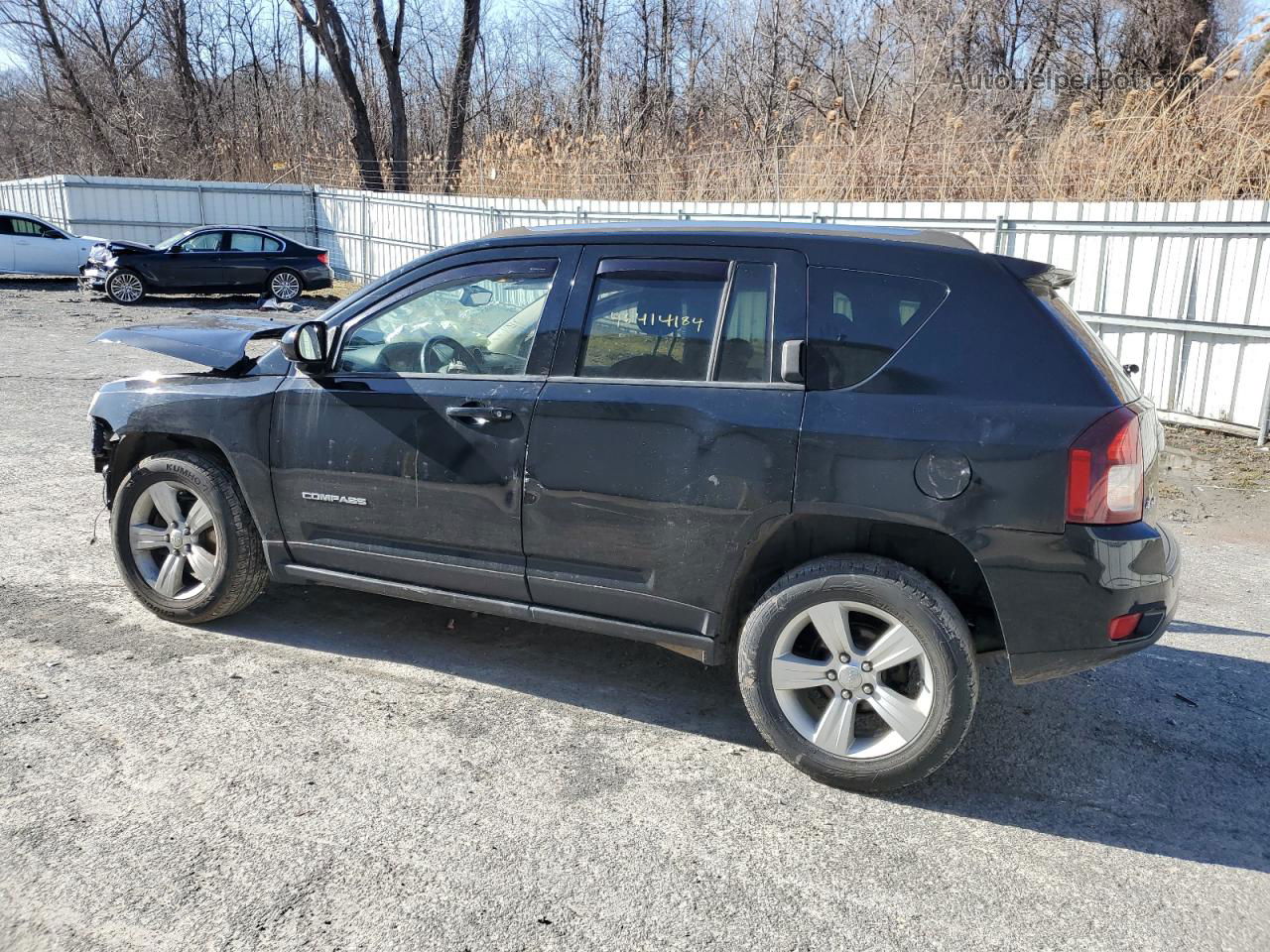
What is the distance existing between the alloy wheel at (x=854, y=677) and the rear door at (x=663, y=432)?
0.34 meters

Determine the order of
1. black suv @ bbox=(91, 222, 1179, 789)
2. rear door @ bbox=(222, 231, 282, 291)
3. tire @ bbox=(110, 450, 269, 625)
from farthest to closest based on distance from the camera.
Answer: rear door @ bbox=(222, 231, 282, 291)
tire @ bbox=(110, 450, 269, 625)
black suv @ bbox=(91, 222, 1179, 789)

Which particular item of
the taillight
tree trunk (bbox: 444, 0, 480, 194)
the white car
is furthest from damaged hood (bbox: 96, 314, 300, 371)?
tree trunk (bbox: 444, 0, 480, 194)

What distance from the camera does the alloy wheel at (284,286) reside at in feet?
67.4

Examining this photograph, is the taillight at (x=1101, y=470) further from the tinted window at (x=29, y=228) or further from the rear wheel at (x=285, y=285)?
the tinted window at (x=29, y=228)

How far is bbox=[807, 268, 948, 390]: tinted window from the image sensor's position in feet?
11.3

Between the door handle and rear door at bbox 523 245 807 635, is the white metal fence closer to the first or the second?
rear door at bbox 523 245 807 635

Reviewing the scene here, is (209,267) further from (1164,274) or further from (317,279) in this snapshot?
(1164,274)

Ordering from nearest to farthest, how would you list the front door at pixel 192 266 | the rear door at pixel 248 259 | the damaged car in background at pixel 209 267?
→ the damaged car in background at pixel 209 267, the front door at pixel 192 266, the rear door at pixel 248 259

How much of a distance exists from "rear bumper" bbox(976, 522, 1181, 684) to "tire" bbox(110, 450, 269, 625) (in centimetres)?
320

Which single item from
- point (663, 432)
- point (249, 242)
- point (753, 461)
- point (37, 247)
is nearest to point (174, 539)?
point (663, 432)

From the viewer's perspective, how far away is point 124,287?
1950 centimetres

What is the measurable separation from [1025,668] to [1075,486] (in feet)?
2.09

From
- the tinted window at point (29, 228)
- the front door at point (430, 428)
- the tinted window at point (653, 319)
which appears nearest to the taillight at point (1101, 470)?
the tinted window at point (653, 319)

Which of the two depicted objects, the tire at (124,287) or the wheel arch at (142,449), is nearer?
the wheel arch at (142,449)
